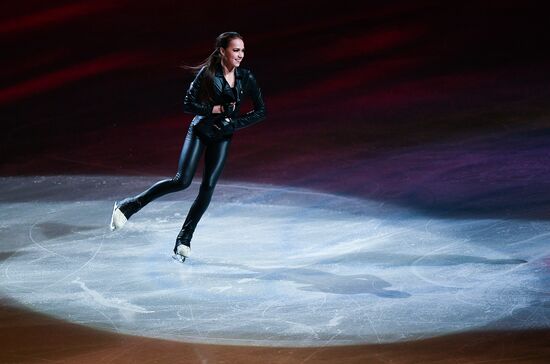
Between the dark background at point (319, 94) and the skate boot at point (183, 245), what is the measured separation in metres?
2.07

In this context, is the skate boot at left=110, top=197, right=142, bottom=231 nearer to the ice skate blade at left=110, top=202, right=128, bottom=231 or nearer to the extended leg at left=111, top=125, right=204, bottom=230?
the ice skate blade at left=110, top=202, right=128, bottom=231

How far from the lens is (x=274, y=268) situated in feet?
20.5

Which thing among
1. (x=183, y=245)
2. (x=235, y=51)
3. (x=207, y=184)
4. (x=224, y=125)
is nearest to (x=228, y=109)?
(x=224, y=125)

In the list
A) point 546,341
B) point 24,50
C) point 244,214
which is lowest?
point 546,341

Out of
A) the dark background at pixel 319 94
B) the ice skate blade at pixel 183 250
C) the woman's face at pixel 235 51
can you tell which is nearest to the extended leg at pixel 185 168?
the ice skate blade at pixel 183 250

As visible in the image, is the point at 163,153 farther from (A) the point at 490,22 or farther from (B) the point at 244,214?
(A) the point at 490,22

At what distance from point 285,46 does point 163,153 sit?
3.10m

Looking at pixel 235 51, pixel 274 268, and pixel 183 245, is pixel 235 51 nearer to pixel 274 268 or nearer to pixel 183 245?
pixel 183 245

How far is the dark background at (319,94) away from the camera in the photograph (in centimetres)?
865

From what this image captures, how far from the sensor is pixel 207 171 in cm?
639

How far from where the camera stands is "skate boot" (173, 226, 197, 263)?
20.9 feet

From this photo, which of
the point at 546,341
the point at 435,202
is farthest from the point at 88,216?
the point at 546,341

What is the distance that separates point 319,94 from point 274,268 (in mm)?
4914

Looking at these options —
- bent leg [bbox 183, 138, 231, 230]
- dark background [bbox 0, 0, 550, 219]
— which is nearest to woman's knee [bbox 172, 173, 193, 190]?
bent leg [bbox 183, 138, 231, 230]
